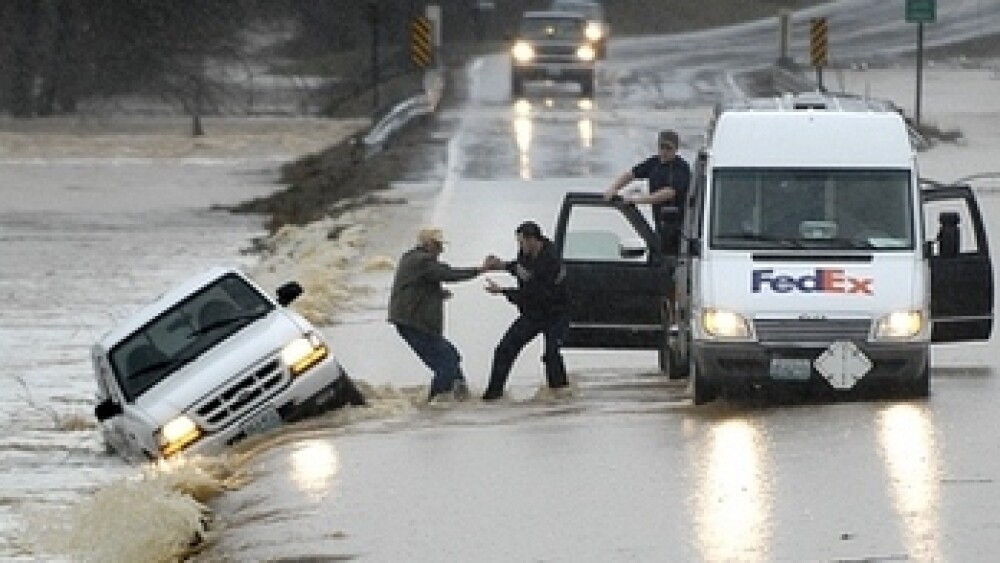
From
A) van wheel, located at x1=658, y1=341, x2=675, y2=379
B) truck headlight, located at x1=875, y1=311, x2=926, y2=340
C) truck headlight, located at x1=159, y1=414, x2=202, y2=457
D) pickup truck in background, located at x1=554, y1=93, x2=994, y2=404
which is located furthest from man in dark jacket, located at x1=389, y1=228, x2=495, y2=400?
truck headlight, located at x1=875, y1=311, x2=926, y2=340

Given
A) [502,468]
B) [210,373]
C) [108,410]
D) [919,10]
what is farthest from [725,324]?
[919,10]

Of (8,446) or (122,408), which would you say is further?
(8,446)

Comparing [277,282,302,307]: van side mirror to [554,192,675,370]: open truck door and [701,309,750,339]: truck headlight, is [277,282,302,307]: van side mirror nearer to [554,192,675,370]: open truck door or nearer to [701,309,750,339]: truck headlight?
[554,192,675,370]: open truck door

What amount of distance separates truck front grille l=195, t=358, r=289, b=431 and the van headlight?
10cm

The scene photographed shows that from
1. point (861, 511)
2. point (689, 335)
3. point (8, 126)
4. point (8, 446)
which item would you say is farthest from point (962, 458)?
point (8, 126)

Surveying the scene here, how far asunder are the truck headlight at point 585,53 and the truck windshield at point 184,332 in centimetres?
3833

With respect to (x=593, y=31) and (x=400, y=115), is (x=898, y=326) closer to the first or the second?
(x=400, y=115)

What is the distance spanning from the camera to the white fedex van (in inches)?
696

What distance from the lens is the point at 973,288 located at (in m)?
19.8

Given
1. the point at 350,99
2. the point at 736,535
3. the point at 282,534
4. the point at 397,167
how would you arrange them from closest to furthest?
the point at 736,535, the point at 282,534, the point at 397,167, the point at 350,99

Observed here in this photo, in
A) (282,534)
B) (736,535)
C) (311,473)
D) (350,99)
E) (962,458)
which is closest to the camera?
(736,535)

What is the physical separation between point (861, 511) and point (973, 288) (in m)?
6.74

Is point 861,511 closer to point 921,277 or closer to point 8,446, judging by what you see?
point 921,277

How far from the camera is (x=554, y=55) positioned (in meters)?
58.7
